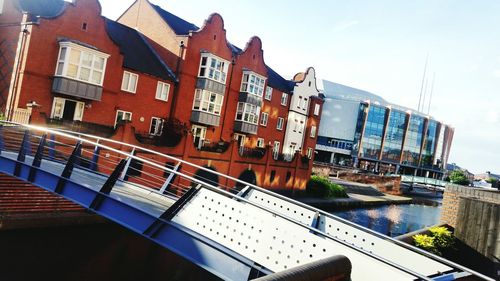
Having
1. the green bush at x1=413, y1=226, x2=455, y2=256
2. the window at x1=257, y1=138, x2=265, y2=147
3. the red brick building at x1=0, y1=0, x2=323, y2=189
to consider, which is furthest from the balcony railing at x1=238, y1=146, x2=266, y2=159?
the green bush at x1=413, y1=226, x2=455, y2=256

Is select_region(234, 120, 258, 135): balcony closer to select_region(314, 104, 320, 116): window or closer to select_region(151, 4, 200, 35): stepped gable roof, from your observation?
select_region(151, 4, 200, 35): stepped gable roof

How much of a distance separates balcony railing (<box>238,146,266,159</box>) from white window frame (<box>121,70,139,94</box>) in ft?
32.2

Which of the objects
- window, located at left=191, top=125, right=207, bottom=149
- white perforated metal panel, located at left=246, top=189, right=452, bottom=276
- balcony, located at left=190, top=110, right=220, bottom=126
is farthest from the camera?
window, located at left=191, top=125, right=207, bottom=149

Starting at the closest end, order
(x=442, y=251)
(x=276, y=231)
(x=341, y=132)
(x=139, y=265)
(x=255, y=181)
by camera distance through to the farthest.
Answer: (x=276, y=231), (x=442, y=251), (x=139, y=265), (x=255, y=181), (x=341, y=132)

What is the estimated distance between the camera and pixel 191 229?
6.08 meters

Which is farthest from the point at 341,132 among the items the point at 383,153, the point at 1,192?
the point at 1,192

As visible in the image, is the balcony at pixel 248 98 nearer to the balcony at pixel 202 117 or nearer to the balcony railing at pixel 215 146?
the balcony at pixel 202 117

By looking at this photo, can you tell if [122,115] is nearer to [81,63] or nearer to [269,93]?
[81,63]

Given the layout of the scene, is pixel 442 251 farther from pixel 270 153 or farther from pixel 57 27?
pixel 270 153

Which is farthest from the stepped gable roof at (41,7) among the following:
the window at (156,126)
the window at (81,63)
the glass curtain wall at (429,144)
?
the glass curtain wall at (429,144)

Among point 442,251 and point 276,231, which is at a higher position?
point 276,231

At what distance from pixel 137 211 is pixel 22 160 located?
4.72 m

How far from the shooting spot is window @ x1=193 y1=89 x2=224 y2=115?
27047mm

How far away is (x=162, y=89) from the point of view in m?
24.9
